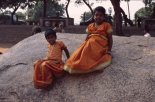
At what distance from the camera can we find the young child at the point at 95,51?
5297 mm

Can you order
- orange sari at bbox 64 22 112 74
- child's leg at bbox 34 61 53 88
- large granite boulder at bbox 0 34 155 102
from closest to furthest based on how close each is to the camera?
large granite boulder at bbox 0 34 155 102, orange sari at bbox 64 22 112 74, child's leg at bbox 34 61 53 88

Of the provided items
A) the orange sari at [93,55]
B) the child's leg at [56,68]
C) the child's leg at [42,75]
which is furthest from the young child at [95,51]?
the child's leg at [42,75]

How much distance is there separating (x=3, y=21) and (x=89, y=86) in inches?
1260

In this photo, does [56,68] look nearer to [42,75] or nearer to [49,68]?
[49,68]

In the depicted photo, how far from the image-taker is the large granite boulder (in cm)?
507

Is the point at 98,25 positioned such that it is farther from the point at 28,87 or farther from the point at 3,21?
the point at 3,21

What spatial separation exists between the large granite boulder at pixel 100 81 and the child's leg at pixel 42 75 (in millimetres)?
105

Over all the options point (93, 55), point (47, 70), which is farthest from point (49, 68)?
point (93, 55)

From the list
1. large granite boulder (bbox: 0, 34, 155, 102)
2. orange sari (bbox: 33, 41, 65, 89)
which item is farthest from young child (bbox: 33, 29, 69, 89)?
large granite boulder (bbox: 0, 34, 155, 102)

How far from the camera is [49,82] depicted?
17.8 feet

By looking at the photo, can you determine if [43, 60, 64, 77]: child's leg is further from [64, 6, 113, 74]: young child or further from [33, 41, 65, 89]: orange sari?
[64, 6, 113, 74]: young child

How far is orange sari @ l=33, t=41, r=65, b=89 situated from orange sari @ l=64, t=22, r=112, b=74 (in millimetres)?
151

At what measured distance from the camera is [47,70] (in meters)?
5.40

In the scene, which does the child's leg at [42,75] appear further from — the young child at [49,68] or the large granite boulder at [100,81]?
the large granite boulder at [100,81]
